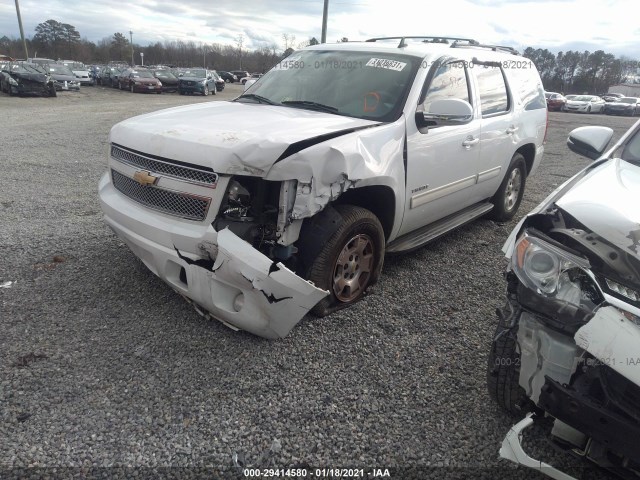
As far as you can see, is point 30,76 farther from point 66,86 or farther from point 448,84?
point 448,84

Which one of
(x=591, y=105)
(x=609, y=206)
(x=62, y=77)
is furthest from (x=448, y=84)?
(x=591, y=105)

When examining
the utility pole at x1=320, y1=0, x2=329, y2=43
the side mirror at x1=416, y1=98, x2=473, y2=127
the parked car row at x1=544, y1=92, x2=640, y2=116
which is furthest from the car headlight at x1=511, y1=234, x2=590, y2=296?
the parked car row at x1=544, y1=92, x2=640, y2=116

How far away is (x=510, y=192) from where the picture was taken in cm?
575

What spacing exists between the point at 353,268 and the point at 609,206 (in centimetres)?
173

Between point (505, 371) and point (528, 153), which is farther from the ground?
point (528, 153)

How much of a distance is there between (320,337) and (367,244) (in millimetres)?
751

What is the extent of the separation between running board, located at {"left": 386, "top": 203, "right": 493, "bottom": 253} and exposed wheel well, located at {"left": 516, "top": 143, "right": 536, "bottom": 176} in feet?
3.22

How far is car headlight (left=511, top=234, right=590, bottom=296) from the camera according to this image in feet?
6.36

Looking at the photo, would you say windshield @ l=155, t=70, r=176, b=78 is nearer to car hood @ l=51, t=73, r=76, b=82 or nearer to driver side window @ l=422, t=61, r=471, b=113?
car hood @ l=51, t=73, r=76, b=82

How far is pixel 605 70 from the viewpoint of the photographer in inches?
2638

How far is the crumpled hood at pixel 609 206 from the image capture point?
1936 mm

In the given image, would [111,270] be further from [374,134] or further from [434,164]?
[434,164]

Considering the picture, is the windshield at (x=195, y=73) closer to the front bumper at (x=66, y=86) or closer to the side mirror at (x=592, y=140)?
the front bumper at (x=66, y=86)

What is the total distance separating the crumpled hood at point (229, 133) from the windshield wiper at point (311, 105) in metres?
0.12
